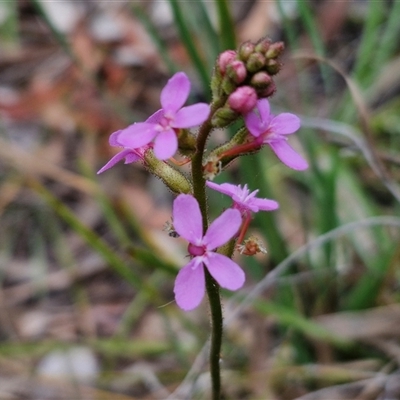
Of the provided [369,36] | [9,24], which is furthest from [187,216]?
[9,24]

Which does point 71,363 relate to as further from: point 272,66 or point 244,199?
Answer: point 272,66

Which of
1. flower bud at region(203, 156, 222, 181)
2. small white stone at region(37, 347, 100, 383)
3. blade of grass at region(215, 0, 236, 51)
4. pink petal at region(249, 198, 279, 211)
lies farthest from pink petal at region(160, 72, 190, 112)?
small white stone at region(37, 347, 100, 383)

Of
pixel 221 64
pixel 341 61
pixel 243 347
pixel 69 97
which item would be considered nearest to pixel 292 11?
pixel 341 61

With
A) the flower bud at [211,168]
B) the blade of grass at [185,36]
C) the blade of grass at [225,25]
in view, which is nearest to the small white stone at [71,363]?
the blade of grass at [185,36]

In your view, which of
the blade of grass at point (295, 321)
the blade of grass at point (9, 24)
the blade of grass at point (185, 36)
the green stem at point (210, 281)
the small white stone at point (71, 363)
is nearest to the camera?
the green stem at point (210, 281)

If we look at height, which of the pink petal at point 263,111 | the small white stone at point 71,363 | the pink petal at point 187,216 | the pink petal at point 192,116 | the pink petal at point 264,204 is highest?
the small white stone at point 71,363

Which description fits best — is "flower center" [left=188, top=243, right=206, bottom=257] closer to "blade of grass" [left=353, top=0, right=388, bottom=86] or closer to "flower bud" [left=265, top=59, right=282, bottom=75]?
"flower bud" [left=265, top=59, right=282, bottom=75]

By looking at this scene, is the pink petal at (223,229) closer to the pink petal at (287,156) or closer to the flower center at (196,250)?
the flower center at (196,250)
